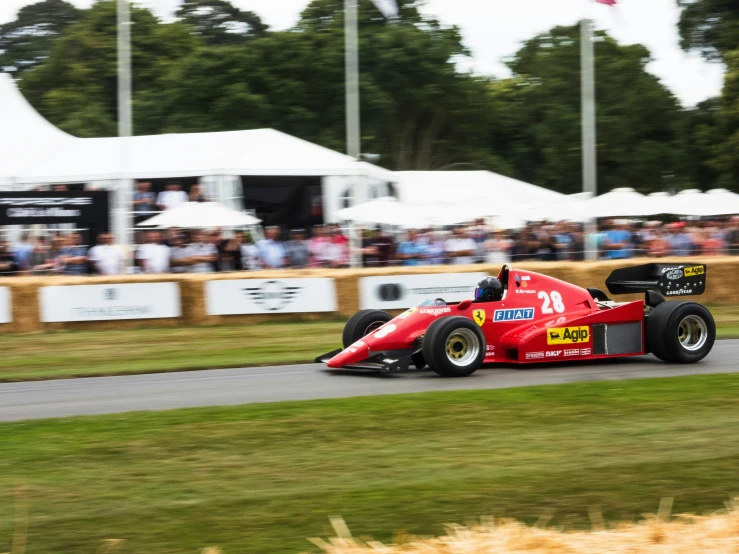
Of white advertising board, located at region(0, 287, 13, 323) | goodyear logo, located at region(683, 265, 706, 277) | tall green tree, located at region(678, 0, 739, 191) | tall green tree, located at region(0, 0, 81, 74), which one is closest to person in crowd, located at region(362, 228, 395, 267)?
white advertising board, located at region(0, 287, 13, 323)

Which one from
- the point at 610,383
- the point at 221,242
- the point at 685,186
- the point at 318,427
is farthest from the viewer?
the point at 685,186

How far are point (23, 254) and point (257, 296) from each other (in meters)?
4.31

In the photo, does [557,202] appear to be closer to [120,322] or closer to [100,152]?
[100,152]

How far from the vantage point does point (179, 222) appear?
19.4 meters

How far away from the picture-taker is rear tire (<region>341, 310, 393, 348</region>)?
11422 mm

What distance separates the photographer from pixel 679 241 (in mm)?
21656

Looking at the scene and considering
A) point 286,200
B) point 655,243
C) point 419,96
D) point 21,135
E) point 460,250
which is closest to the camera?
point 460,250

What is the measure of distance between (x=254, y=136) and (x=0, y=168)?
553 cm

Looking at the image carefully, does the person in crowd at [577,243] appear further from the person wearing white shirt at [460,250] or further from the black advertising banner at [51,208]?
the black advertising banner at [51,208]

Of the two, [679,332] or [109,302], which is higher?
[109,302]

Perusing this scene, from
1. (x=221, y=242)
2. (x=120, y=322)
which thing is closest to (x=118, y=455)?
(x=120, y=322)

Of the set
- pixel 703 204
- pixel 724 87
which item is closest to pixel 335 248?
pixel 703 204

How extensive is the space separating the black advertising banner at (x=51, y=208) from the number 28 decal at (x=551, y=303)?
10.4 metres

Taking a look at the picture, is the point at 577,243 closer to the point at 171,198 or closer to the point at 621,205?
the point at 621,205
